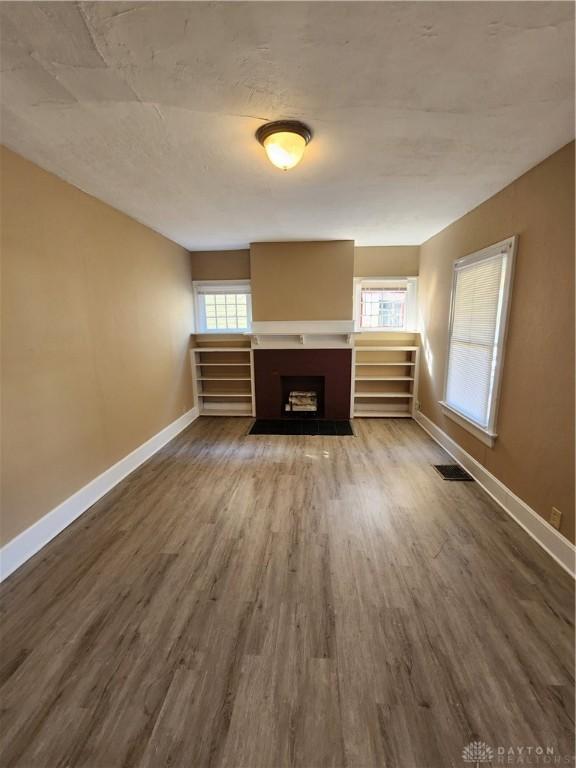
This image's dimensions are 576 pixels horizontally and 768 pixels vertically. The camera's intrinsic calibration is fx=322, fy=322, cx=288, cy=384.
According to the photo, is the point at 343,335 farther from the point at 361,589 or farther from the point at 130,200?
the point at 361,589

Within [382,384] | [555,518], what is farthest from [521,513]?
[382,384]

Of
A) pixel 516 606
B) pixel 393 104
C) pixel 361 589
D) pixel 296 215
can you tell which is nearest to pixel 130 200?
pixel 296 215

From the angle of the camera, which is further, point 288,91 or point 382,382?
point 382,382

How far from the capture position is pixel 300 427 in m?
4.48

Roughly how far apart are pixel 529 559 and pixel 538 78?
2481 millimetres

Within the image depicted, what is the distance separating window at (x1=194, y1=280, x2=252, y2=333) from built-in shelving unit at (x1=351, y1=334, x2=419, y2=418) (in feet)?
6.02

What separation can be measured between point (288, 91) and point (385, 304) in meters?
3.73

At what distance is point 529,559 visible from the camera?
1971 millimetres

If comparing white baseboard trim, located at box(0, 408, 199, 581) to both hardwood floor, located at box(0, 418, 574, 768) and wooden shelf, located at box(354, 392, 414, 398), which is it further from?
wooden shelf, located at box(354, 392, 414, 398)

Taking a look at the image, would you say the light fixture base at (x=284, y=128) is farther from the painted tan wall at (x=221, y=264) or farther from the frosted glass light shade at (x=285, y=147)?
the painted tan wall at (x=221, y=264)

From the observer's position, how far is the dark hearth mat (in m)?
4.27

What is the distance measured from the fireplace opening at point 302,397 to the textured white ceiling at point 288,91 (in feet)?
8.83

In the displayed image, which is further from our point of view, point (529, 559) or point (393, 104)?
point (529, 559)

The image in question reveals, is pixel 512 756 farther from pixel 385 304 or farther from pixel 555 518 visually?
pixel 385 304
